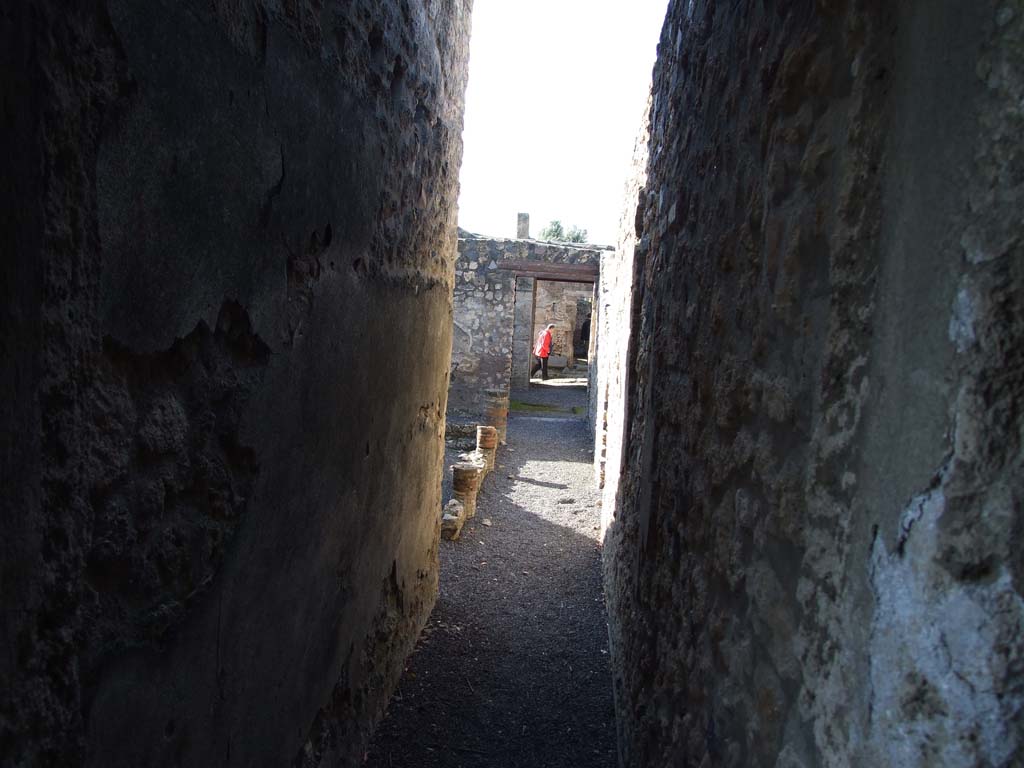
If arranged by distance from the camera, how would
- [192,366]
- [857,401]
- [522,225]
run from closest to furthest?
[857,401], [192,366], [522,225]

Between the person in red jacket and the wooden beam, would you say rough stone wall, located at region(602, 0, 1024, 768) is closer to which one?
the wooden beam

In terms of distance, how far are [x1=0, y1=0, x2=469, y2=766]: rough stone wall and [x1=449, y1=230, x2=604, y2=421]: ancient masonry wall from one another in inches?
377

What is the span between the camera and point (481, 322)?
1250cm

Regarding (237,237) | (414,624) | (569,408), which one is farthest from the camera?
(569,408)

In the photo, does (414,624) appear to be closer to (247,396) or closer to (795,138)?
(247,396)

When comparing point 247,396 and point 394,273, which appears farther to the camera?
point 394,273

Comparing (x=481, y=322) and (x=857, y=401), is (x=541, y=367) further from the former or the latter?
(x=857, y=401)

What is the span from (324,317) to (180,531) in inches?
32.9

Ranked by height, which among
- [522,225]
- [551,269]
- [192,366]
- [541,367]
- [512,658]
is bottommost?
[512,658]

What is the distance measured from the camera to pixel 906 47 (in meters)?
0.97

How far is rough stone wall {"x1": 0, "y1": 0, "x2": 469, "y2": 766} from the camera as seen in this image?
105cm

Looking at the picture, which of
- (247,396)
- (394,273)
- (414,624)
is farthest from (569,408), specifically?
(247,396)

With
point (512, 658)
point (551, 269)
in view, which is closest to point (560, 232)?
point (551, 269)

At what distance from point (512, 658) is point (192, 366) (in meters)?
3.08
